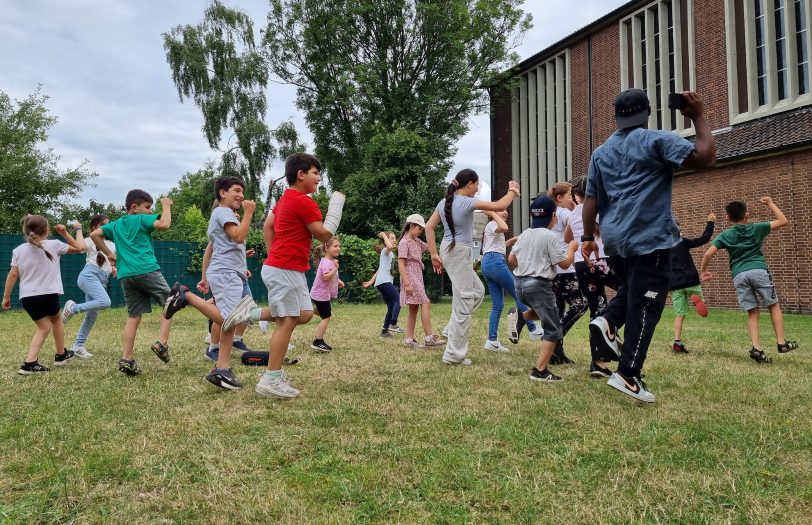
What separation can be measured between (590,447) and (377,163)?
80.5 ft

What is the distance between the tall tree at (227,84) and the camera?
29.2 metres

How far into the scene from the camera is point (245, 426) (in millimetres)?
3543

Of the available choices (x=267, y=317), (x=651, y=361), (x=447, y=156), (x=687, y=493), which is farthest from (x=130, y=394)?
(x=447, y=156)

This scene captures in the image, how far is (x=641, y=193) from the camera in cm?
394

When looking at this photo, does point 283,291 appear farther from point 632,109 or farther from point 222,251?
point 632,109

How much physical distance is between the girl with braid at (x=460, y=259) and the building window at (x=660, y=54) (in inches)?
711

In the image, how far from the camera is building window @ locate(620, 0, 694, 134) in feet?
71.2

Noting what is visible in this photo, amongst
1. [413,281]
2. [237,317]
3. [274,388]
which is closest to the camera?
[274,388]

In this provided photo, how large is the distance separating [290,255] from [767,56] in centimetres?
2026

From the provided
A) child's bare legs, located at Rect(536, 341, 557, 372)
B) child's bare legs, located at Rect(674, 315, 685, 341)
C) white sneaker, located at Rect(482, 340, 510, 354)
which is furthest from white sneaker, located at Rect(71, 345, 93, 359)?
child's bare legs, located at Rect(674, 315, 685, 341)

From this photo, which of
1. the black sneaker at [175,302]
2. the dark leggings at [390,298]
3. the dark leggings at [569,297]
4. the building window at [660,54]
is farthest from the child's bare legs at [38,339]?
the building window at [660,54]

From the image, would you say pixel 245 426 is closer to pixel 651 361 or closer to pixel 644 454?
pixel 644 454

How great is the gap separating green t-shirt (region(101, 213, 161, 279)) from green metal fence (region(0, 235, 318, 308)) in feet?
43.9

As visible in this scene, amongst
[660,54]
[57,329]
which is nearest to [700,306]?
[57,329]
